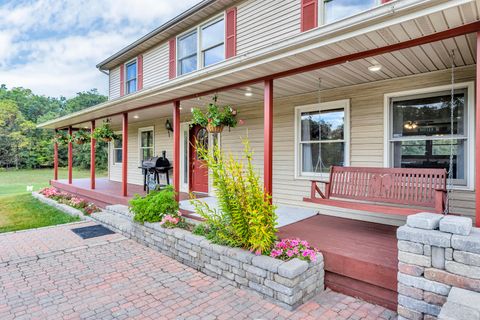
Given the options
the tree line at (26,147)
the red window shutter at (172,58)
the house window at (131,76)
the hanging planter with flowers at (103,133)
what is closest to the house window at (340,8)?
the red window shutter at (172,58)

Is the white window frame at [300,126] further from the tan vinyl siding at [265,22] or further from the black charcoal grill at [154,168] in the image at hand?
the black charcoal grill at [154,168]

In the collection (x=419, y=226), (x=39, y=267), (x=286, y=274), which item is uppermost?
(x=419, y=226)

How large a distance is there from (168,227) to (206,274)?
1.04m

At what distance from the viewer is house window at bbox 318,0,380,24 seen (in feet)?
16.6

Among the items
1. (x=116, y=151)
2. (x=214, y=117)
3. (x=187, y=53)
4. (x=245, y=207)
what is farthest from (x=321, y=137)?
(x=116, y=151)

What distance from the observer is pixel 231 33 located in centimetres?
673

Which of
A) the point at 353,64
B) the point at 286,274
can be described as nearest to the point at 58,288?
the point at 286,274

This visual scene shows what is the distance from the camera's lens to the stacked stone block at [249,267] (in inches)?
105

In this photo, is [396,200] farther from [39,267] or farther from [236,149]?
[39,267]

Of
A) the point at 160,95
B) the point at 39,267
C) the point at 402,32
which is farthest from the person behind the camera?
the point at 160,95

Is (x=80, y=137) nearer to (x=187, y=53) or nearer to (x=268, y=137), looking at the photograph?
(x=187, y=53)

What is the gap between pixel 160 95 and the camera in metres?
5.11

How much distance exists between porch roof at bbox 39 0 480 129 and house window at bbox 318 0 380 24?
1.57 meters

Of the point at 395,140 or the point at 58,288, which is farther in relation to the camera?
the point at 395,140
